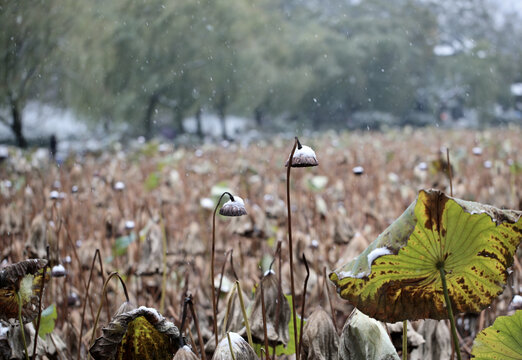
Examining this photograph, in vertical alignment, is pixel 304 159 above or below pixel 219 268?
above

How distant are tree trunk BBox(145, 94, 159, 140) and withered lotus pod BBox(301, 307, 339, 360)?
33.1 feet

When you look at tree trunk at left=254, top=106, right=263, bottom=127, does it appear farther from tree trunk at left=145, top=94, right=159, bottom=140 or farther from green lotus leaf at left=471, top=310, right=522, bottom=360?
green lotus leaf at left=471, top=310, right=522, bottom=360

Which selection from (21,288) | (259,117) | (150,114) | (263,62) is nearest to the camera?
(21,288)

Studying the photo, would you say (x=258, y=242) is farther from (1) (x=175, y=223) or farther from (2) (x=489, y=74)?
(2) (x=489, y=74)

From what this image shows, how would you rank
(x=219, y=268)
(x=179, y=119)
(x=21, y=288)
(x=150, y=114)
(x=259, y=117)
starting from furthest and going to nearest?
(x=259, y=117) < (x=179, y=119) < (x=150, y=114) < (x=219, y=268) < (x=21, y=288)

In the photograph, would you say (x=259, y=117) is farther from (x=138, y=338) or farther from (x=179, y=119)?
(x=138, y=338)

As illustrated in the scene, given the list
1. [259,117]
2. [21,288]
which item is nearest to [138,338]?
[21,288]

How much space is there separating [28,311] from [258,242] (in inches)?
32.5

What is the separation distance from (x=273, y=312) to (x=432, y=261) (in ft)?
0.81

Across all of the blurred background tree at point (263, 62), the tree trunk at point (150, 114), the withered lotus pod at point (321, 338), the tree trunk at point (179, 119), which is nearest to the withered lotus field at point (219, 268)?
the withered lotus pod at point (321, 338)

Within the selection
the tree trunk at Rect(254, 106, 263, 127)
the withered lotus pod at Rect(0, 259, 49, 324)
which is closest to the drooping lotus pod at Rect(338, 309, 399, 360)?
Answer: the withered lotus pod at Rect(0, 259, 49, 324)

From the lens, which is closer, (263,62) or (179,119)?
(179,119)

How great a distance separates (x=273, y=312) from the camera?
25.1 inches

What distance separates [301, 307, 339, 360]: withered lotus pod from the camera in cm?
54
